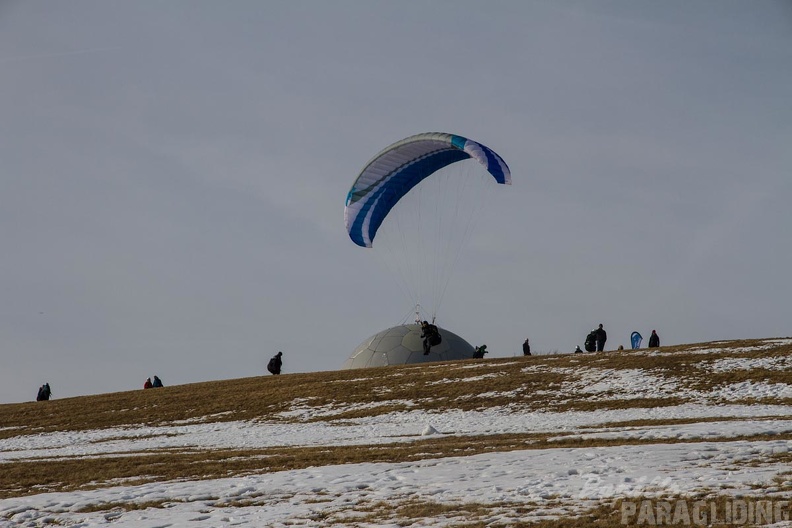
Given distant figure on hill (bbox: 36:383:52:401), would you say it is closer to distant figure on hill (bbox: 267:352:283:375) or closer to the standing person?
distant figure on hill (bbox: 267:352:283:375)

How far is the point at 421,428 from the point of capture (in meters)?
26.0

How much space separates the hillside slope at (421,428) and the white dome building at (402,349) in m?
8.04

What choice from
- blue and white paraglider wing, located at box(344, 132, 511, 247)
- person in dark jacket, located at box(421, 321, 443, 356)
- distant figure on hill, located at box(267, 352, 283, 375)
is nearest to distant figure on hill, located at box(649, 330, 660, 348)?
person in dark jacket, located at box(421, 321, 443, 356)

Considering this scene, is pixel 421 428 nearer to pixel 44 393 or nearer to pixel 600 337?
pixel 600 337

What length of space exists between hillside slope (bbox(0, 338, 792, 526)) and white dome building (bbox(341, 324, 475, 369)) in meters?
8.04

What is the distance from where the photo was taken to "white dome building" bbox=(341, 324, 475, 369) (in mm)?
49031

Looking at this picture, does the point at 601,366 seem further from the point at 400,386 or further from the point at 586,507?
the point at 586,507

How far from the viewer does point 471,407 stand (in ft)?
97.7

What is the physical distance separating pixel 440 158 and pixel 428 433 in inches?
744

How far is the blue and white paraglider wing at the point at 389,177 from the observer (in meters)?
37.9

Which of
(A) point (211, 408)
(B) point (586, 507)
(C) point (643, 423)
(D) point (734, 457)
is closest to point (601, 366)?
(C) point (643, 423)

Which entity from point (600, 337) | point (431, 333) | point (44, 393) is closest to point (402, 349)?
point (431, 333)

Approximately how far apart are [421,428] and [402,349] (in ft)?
77.2

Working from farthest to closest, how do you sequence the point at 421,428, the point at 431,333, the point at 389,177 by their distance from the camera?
the point at 431,333 → the point at 389,177 → the point at 421,428
